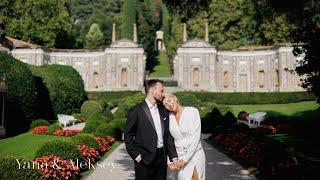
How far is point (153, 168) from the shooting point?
5445 millimetres

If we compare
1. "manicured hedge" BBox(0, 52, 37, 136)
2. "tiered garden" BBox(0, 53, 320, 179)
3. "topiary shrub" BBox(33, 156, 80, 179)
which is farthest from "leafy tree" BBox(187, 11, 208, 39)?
"topiary shrub" BBox(33, 156, 80, 179)

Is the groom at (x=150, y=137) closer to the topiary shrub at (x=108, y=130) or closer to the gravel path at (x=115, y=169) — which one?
the gravel path at (x=115, y=169)

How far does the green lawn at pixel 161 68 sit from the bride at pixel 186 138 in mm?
60032

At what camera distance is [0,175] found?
627 cm

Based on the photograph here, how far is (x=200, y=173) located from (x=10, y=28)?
46.9 m

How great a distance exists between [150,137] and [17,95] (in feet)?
46.4

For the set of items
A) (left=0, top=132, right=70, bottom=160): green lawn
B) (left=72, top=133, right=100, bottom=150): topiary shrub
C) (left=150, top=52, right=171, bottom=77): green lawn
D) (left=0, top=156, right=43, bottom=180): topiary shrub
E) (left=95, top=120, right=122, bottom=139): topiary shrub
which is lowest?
(left=0, top=132, right=70, bottom=160): green lawn

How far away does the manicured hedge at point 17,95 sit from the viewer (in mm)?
17406

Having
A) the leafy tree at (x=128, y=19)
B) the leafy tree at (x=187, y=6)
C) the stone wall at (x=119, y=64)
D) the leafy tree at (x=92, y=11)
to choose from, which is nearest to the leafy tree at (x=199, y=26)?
the stone wall at (x=119, y=64)

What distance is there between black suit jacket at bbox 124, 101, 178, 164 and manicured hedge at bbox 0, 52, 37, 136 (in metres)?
13.3

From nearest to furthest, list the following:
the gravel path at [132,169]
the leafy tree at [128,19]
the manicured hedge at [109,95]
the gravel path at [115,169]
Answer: the gravel path at [115,169] → the gravel path at [132,169] → the manicured hedge at [109,95] → the leafy tree at [128,19]

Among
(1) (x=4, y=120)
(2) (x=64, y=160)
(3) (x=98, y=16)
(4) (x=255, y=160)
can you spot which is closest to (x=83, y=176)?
(2) (x=64, y=160)

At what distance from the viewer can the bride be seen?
5.29m

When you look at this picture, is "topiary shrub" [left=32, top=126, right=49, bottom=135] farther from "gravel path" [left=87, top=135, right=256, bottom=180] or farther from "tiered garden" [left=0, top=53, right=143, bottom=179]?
"gravel path" [left=87, top=135, right=256, bottom=180]
